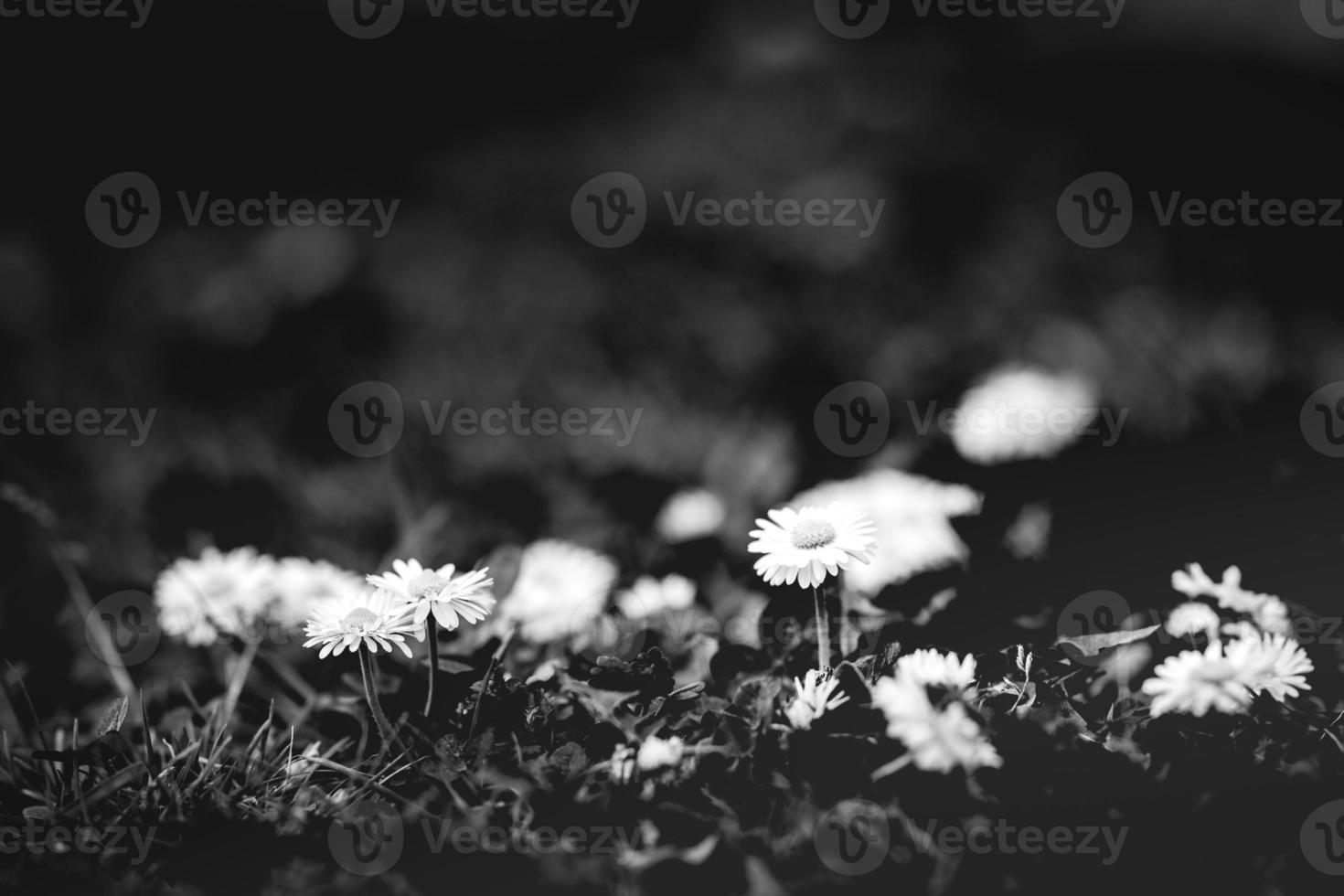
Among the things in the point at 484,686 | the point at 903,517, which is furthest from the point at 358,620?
the point at 903,517

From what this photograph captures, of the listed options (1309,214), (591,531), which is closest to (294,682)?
(591,531)

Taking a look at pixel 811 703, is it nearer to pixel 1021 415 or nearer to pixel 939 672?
pixel 939 672

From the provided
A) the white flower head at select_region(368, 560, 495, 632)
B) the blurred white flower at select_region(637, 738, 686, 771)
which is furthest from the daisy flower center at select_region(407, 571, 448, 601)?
the blurred white flower at select_region(637, 738, 686, 771)

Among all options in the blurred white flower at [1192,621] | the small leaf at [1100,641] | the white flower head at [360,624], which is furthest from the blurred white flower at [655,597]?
the blurred white flower at [1192,621]

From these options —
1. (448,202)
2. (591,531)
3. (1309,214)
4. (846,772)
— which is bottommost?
(846,772)

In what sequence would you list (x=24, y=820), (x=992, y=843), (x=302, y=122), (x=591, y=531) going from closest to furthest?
(x=992, y=843)
(x=24, y=820)
(x=591, y=531)
(x=302, y=122)

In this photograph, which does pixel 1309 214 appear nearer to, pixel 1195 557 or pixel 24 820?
pixel 1195 557

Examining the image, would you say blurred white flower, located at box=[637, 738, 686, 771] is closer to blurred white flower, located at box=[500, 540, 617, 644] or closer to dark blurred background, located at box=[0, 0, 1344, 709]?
blurred white flower, located at box=[500, 540, 617, 644]
